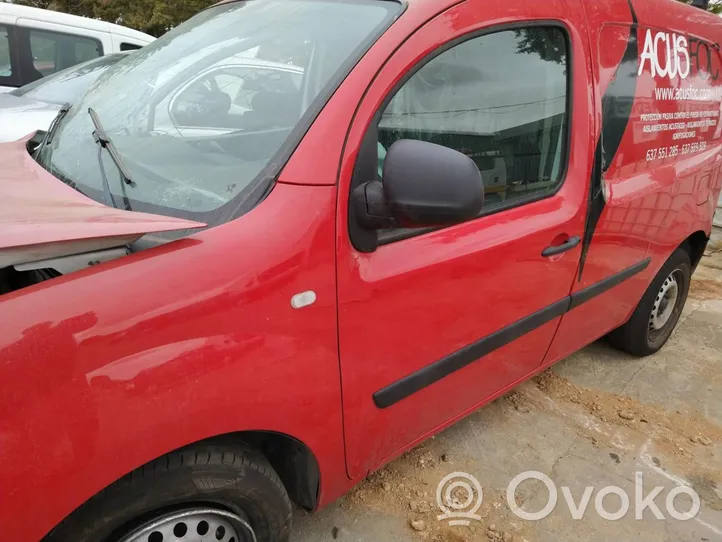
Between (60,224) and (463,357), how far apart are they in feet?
4.06

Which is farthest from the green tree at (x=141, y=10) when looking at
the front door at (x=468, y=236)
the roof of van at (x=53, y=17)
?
the front door at (x=468, y=236)

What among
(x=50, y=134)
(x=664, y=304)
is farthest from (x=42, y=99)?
(x=664, y=304)

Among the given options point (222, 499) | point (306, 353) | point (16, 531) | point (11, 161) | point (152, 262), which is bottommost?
point (222, 499)

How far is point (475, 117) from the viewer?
1.78 meters

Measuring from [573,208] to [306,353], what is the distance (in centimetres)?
120

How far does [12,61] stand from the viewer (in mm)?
6086

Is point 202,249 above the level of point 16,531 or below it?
above

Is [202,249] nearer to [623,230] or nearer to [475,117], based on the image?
[475,117]

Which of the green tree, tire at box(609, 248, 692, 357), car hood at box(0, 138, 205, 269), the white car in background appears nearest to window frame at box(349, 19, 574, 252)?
car hood at box(0, 138, 205, 269)

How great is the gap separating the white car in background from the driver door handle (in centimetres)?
283

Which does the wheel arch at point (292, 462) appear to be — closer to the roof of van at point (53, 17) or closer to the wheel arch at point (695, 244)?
the wheel arch at point (695, 244)

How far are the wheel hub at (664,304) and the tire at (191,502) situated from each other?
7.87ft

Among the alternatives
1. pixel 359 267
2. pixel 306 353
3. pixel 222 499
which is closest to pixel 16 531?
pixel 222 499

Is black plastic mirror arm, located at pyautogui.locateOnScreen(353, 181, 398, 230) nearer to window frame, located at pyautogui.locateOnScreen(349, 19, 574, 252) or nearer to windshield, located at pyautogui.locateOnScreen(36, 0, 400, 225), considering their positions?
window frame, located at pyautogui.locateOnScreen(349, 19, 574, 252)
